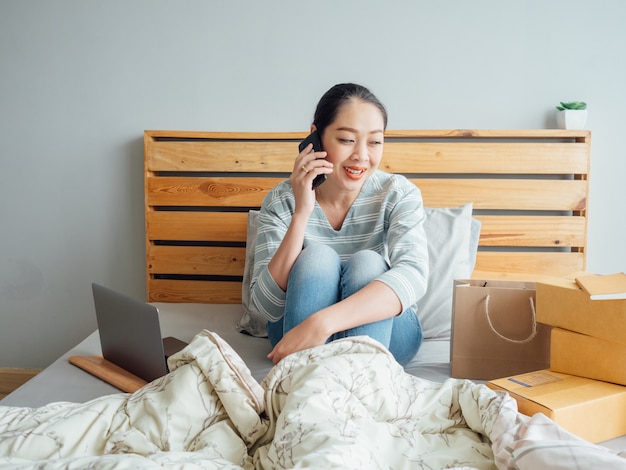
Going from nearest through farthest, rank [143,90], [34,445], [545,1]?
[34,445] → [545,1] → [143,90]

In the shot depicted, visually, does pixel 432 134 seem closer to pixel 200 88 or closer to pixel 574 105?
pixel 574 105

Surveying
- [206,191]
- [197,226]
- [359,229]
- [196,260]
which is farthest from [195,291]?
[359,229]

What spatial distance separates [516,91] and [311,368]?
5.02 ft

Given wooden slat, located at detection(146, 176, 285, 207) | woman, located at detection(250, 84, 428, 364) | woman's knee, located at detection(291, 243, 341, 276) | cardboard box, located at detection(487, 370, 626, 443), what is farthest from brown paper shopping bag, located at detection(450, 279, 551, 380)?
wooden slat, located at detection(146, 176, 285, 207)

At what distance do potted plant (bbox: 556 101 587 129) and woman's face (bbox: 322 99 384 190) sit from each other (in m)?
0.83

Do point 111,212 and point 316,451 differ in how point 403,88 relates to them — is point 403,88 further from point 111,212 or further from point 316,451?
point 316,451

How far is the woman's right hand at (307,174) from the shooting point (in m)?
1.53

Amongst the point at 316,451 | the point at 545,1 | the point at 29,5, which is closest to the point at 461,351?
the point at 316,451

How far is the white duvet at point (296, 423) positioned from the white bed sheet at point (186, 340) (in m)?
0.28

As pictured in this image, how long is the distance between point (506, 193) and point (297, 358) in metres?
1.29

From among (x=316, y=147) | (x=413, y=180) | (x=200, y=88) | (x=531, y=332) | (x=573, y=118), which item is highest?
(x=200, y=88)

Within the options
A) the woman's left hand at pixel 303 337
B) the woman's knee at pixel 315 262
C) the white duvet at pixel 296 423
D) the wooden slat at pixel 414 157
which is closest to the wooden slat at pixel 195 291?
the wooden slat at pixel 414 157

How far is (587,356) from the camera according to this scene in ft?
4.12

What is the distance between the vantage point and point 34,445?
895 mm
